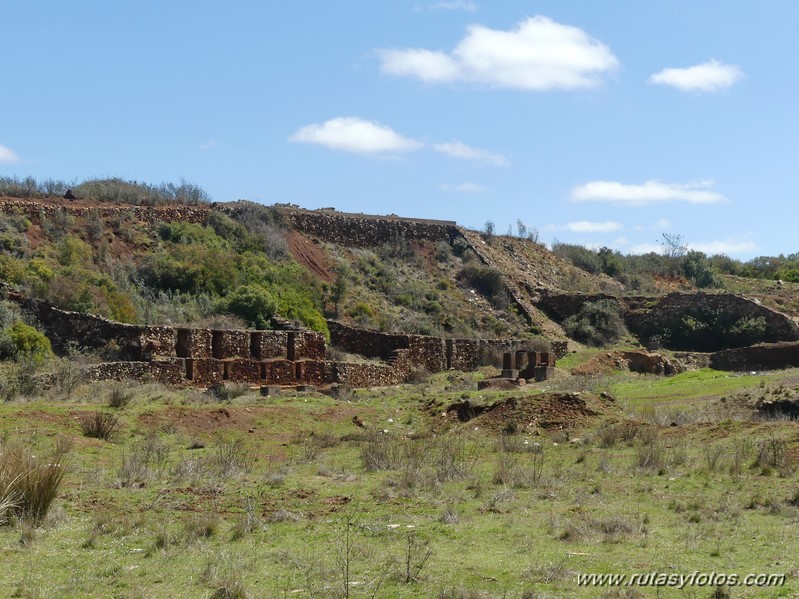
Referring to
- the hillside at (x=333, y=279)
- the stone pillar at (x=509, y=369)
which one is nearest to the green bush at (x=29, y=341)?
the hillside at (x=333, y=279)

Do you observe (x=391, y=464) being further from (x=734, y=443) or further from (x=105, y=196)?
(x=105, y=196)

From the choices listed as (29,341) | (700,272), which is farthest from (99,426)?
(700,272)

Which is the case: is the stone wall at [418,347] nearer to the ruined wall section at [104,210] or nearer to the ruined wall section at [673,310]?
the ruined wall section at [104,210]

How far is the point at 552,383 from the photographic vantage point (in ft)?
97.2

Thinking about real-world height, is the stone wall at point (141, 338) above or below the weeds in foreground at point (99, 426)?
above

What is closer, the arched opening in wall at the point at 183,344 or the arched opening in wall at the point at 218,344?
the arched opening in wall at the point at 183,344

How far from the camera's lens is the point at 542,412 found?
21.7 metres

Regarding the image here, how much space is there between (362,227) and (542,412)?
33472 mm

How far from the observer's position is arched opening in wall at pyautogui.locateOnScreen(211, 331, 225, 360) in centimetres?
3058

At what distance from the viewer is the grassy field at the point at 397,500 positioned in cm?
962

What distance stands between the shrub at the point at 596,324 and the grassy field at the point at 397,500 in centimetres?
2502

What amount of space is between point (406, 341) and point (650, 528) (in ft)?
86.6

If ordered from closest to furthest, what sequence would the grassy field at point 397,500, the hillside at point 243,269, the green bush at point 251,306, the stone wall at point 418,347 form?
the grassy field at point 397,500
the hillside at point 243,269
the green bush at point 251,306
the stone wall at point 418,347

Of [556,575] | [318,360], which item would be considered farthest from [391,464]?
[318,360]
